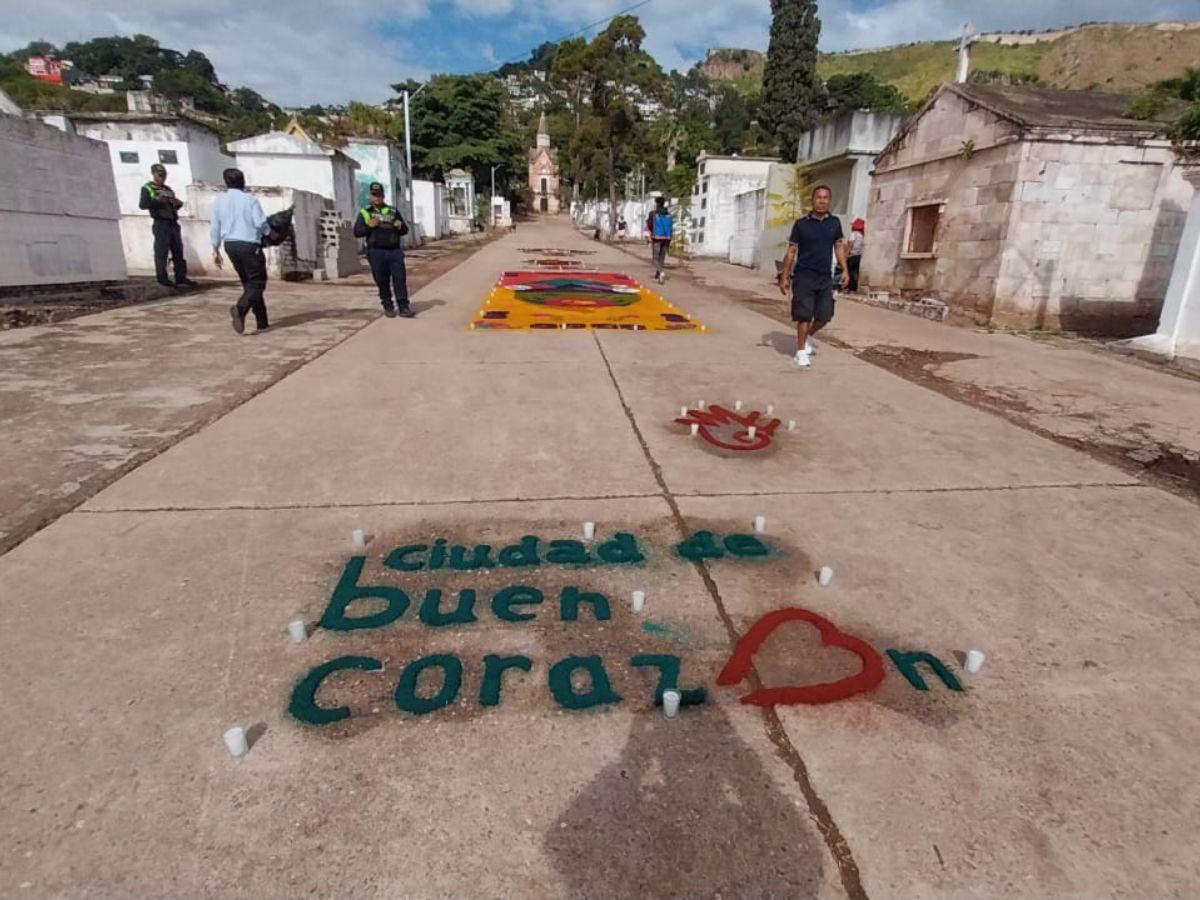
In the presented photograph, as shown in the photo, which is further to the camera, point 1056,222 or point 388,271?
point 1056,222

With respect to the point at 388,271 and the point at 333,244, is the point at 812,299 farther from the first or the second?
the point at 333,244

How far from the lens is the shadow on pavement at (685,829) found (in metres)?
1.63

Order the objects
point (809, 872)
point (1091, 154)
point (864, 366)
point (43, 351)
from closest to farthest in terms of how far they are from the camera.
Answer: point (809, 872)
point (43, 351)
point (864, 366)
point (1091, 154)

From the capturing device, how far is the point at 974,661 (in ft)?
7.87

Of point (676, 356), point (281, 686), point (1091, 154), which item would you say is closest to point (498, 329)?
point (676, 356)

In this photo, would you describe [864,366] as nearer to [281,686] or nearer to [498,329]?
[498,329]

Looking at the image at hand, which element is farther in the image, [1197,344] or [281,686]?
[1197,344]

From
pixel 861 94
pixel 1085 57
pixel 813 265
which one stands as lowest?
pixel 813 265

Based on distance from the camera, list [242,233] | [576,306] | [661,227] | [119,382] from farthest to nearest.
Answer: [661,227] < [576,306] < [242,233] < [119,382]

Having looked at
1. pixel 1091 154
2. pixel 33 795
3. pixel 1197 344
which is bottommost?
pixel 33 795

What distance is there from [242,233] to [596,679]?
7669 millimetres

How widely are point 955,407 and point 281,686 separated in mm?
5692

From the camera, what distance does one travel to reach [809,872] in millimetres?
1666

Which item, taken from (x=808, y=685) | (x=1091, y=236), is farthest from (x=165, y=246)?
(x=1091, y=236)
